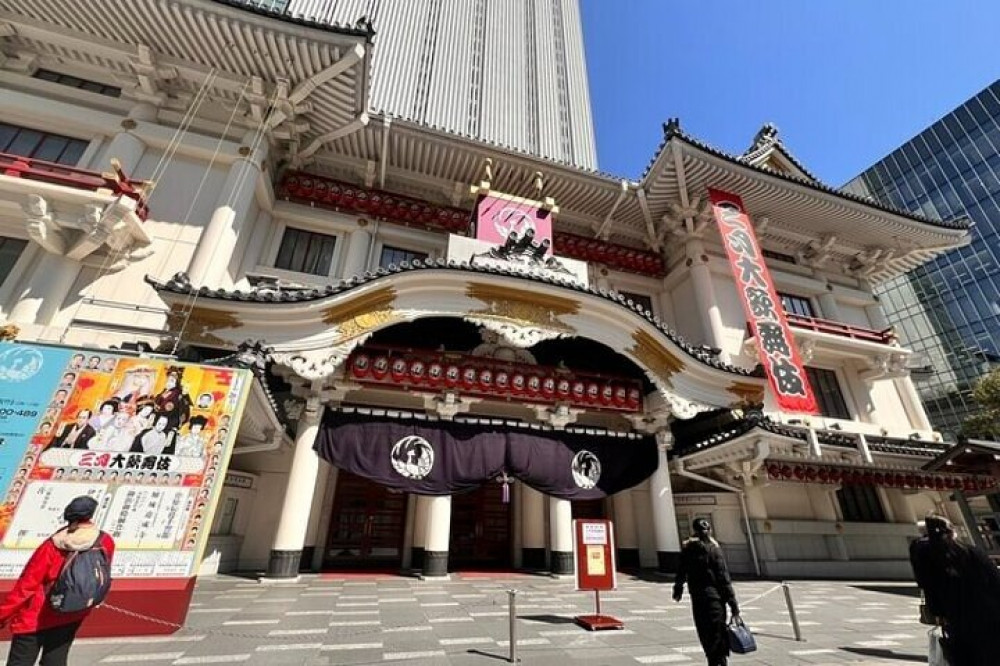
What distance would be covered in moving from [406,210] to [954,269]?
46082 millimetres

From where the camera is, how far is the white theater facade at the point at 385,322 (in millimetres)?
8281

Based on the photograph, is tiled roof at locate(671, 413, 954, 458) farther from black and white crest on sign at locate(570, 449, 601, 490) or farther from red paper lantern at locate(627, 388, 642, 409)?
black and white crest on sign at locate(570, 449, 601, 490)

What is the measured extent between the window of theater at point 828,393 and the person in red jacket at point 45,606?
17.1 m

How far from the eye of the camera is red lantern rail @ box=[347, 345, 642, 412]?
9.30m

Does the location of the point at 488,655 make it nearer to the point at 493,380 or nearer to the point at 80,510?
the point at 80,510

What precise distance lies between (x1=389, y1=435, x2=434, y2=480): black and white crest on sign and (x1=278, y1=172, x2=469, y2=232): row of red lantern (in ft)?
23.1

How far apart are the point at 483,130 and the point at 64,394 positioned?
91.9ft

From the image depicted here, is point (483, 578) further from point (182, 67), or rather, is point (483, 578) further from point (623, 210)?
point (182, 67)

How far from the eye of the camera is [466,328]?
1034 cm

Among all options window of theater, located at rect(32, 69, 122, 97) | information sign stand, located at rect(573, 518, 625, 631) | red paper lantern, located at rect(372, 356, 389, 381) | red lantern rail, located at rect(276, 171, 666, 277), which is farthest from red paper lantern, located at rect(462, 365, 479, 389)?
window of theater, located at rect(32, 69, 122, 97)

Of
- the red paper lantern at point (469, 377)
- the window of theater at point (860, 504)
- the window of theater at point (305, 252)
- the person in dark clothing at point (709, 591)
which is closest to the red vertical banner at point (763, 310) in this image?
the window of theater at point (860, 504)

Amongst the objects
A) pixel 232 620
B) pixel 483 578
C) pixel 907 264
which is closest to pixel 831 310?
pixel 907 264

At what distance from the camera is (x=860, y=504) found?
12398 millimetres

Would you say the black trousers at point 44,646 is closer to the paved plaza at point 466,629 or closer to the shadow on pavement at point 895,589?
the paved plaza at point 466,629
